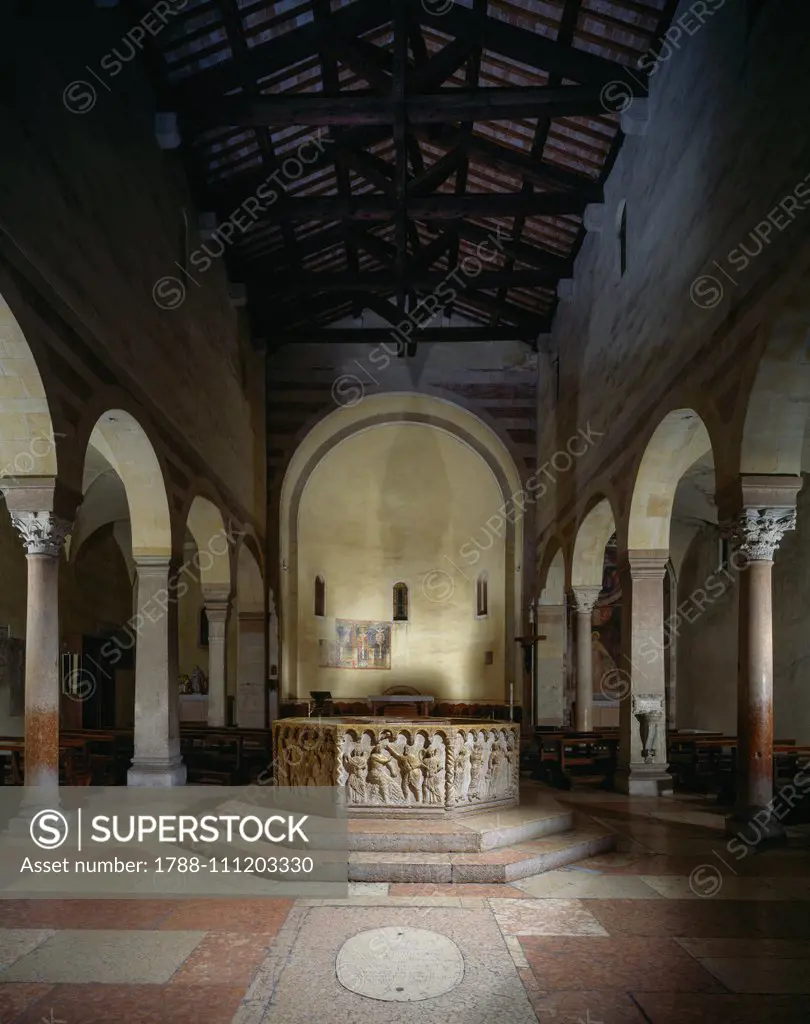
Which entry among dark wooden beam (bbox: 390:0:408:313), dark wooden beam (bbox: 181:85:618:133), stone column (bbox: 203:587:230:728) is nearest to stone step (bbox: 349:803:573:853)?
dark wooden beam (bbox: 181:85:618:133)

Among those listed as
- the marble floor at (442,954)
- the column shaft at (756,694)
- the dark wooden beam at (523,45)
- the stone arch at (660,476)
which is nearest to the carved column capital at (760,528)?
the column shaft at (756,694)

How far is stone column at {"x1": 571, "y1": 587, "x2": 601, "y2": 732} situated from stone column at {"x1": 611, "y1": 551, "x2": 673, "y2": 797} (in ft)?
12.5

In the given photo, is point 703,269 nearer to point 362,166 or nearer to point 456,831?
point 456,831

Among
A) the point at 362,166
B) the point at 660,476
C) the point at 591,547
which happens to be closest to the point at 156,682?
the point at 660,476

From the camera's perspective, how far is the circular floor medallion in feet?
16.2

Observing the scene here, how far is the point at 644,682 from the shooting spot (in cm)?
1226

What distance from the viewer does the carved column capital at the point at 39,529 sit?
348 inches

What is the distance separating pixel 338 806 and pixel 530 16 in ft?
31.8

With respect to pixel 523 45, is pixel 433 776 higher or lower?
lower

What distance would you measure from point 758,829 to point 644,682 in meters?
3.82

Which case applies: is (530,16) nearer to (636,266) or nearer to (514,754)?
(636,266)

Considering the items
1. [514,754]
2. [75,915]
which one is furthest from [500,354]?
[75,915]

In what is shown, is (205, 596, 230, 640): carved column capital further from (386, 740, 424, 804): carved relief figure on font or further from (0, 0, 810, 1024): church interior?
(386, 740, 424, 804): carved relief figure on font

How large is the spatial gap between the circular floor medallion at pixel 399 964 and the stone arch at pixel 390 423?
14813 millimetres
